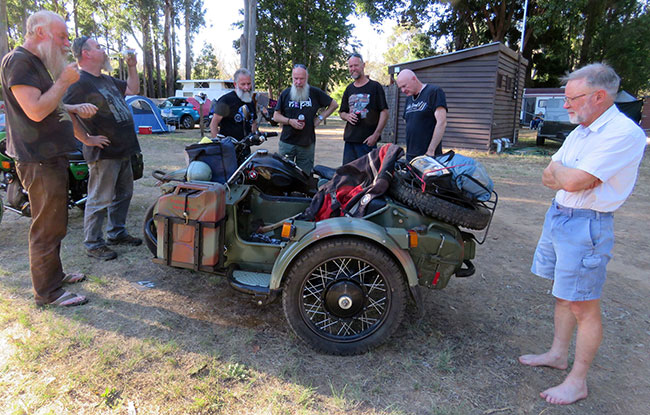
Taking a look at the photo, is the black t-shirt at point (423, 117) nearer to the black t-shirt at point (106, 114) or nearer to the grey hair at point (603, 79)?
the grey hair at point (603, 79)

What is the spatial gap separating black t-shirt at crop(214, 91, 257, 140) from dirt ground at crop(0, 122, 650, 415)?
178 cm

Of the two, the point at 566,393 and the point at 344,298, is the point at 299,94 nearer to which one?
the point at 344,298

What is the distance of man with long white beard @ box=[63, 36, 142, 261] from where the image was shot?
3689mm

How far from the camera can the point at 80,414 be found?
2.02 m

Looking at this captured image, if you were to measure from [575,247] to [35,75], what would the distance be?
3.51 m

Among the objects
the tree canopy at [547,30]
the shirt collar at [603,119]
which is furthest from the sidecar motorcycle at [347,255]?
the tree canopy at [547,30]

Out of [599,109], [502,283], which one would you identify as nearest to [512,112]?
[502,283]

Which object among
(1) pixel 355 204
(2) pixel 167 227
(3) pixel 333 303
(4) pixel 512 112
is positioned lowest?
(3) pixel 333 303

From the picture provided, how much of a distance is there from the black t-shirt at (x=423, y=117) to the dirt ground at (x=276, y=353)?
1446 millimetres

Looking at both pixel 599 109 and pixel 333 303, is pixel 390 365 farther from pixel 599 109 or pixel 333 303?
pixel 599 109

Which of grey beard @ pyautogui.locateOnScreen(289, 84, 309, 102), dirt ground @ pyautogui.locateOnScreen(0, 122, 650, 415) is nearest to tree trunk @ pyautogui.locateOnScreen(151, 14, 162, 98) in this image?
grey beard @ pyautogui.locateOnScreen(289, 84, 309, 102)

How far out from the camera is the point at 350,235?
2.56 meters

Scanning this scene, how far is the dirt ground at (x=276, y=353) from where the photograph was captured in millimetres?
2188

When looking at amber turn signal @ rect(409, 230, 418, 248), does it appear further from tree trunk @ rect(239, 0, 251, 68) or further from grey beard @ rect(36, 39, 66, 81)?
tree trunk @ rect(239, 0, 251, 68)
